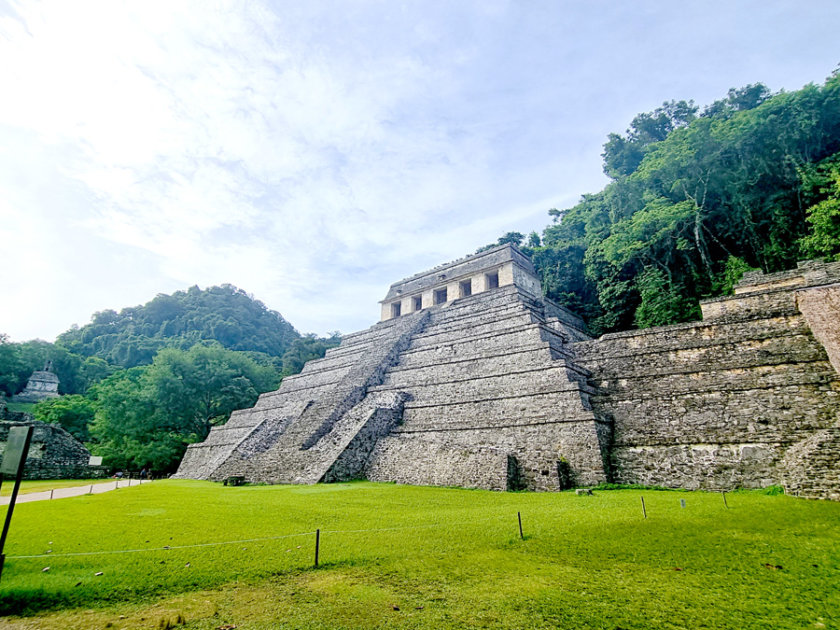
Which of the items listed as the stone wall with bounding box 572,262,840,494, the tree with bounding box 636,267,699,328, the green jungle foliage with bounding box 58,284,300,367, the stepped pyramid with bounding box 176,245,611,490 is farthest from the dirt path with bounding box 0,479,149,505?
the green jungle foliage with bounding box 58,284,300,367

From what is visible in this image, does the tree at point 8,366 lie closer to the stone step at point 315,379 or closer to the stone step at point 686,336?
the stone step at point 315,379

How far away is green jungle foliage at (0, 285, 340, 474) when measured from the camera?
23344 mm

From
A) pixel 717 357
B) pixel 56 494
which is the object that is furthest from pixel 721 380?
pixel 56 494

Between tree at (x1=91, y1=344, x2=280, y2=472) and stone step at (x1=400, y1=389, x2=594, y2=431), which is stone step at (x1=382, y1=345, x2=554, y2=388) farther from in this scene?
tree at (x1=91, y1=344, x2=280, y2=472)

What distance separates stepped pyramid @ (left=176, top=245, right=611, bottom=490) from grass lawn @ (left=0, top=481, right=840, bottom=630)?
3.41 m

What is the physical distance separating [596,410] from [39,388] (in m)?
52.4

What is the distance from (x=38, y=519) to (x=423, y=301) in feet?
72.9

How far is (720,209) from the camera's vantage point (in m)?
20.2

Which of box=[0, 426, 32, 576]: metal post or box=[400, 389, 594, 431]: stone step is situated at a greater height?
box=[400, 389, 594, 431]: stone step

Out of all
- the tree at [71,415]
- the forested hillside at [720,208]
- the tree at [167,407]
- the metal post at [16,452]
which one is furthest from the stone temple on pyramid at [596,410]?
the tree at [71,415]

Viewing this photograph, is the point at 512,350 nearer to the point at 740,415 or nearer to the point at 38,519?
the point at 740,415

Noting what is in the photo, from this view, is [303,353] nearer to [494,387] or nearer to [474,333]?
[474,333]

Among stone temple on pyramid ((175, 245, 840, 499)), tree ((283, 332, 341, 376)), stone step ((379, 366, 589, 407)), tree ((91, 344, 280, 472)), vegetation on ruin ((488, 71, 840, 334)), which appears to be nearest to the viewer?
stone temple on pyramid ((175, 245, 840, 499))

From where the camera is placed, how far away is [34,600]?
3582 mm
